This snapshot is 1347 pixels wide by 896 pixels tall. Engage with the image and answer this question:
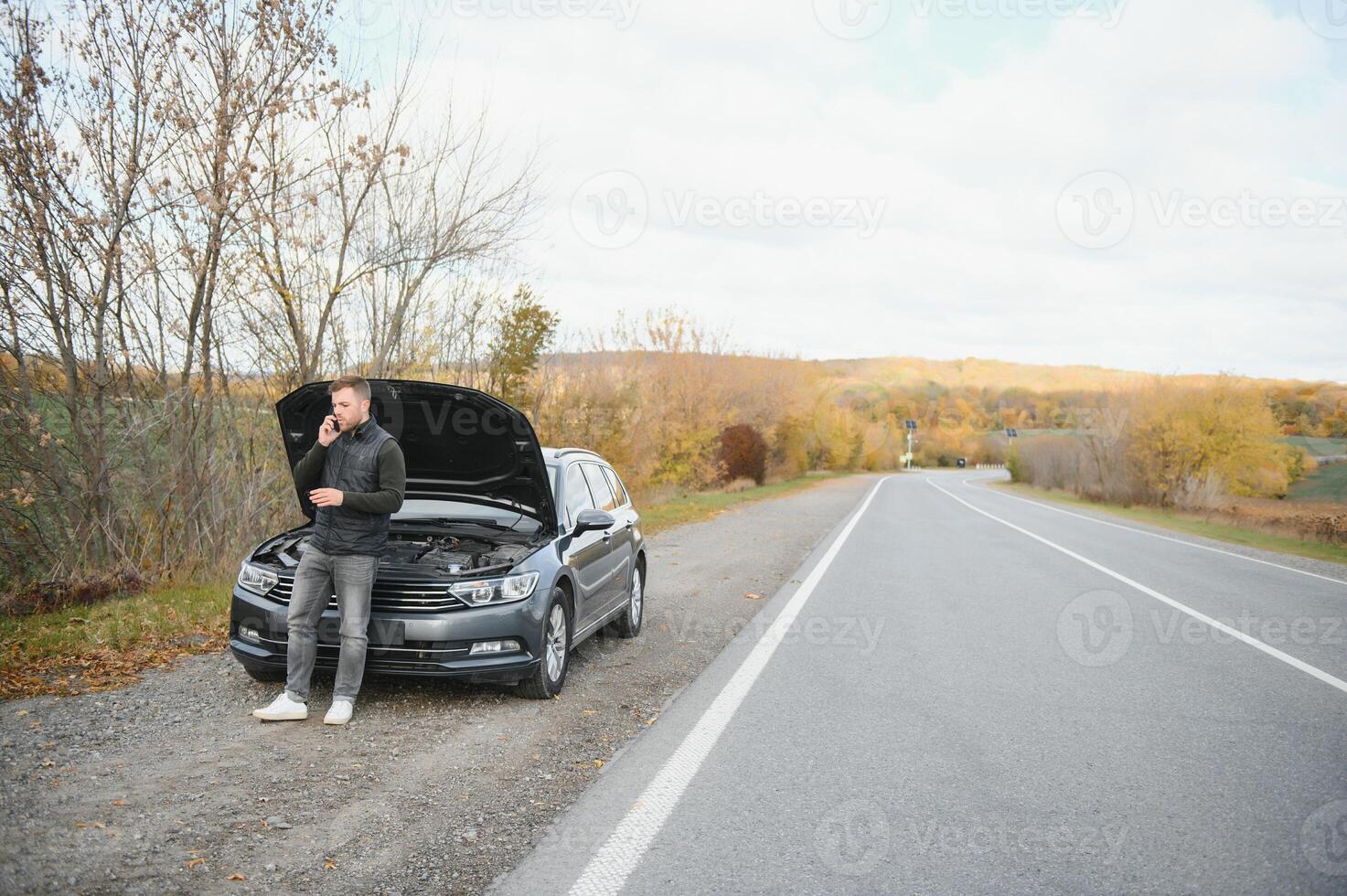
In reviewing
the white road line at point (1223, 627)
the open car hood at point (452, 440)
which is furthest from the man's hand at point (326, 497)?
the white road line at point (1223, 627)

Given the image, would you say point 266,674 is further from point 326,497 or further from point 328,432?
point 328,432

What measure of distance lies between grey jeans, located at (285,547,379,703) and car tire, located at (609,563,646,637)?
2792mm

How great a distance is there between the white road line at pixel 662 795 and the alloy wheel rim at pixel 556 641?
103 cm

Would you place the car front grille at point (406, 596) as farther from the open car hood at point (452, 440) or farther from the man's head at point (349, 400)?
the man's head at point (349, 400)

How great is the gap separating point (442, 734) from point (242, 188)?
748cm

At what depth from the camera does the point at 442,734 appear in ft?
16.1

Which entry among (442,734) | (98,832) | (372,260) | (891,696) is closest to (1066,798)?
(891,696)

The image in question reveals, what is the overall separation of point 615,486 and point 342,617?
3.73 meters

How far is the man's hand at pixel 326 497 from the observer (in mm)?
4844

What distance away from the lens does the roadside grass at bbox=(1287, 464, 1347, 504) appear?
4019 centimetres

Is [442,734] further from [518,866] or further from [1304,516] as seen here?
[1304,516]

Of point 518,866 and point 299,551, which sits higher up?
point 299,551

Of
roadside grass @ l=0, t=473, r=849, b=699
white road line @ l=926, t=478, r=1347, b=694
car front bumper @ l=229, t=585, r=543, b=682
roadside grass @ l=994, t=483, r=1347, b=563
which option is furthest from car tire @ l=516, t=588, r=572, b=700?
roadside grass @ l=994, t=483, r=1347, b=563

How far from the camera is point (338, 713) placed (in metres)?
4.95
